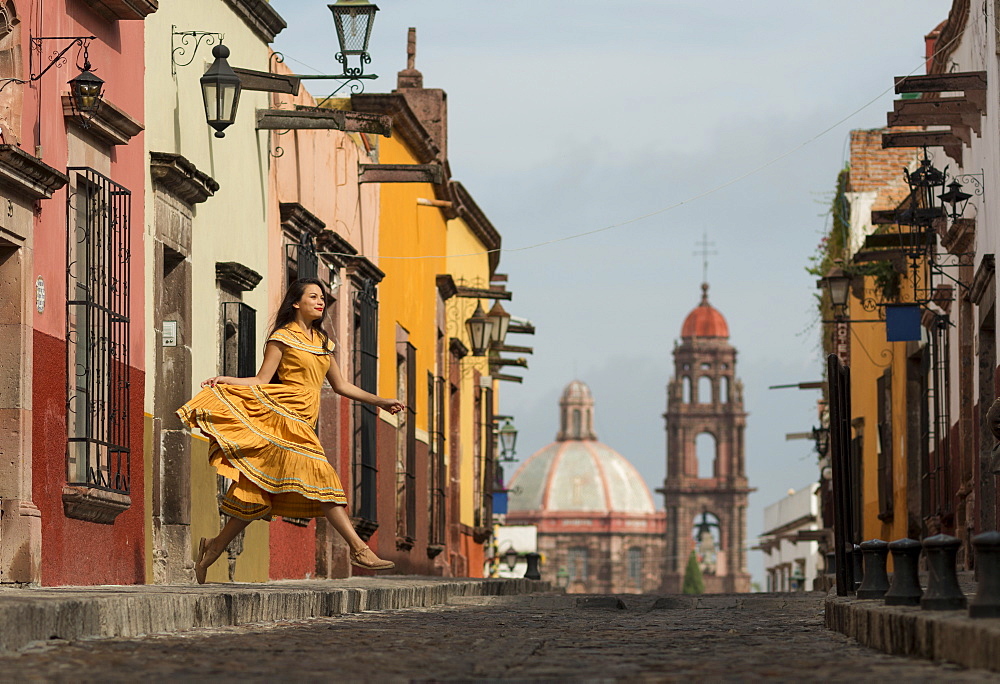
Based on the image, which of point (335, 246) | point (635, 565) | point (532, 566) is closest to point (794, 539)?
point (532, 566)

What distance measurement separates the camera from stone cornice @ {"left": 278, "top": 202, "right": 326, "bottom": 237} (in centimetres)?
1650

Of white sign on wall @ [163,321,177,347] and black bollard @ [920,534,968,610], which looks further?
white sign on wall @ [163,321,177,347]

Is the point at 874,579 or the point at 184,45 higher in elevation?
the point at 184,45

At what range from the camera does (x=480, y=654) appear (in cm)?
687

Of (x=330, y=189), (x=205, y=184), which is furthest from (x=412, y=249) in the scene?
(x=205, y=184)

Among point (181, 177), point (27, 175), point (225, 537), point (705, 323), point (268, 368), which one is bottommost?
point (225, 537)

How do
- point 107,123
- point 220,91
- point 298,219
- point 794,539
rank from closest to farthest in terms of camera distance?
point 107,123 < point 220,91 < point 298,219 < point 794,539

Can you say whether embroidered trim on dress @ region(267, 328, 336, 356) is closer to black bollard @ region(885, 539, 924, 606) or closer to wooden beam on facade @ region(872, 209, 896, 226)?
black bollard @ region(885, 539, 924, 606)

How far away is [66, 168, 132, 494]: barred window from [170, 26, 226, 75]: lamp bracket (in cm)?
186

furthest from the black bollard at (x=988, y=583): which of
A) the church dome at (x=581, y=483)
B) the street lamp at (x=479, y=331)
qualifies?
the church dome at (x=581, y=483)

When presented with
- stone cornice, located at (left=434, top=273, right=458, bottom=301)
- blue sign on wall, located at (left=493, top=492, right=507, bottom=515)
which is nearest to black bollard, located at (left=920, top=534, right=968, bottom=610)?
stone cornice, located at (left=434, top=273, right=458, bottom=301)

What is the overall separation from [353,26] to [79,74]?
4.73 m

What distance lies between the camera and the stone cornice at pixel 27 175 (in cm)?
968

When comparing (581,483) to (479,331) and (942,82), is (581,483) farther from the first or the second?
(942,82)
